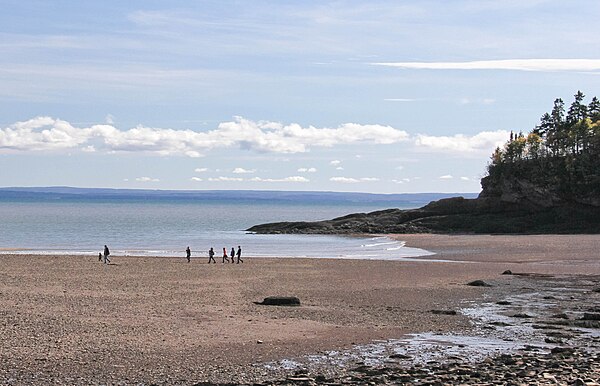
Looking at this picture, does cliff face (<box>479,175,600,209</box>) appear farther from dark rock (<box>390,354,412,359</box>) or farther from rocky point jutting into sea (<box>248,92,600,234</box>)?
dark rock (<box>390,354,412,359</box>)

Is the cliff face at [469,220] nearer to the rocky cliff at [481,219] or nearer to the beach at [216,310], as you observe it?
the rocky cliff at [481,219]

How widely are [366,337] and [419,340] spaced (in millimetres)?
1387

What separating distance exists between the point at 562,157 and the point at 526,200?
21.9 feet

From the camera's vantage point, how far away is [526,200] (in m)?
92.0

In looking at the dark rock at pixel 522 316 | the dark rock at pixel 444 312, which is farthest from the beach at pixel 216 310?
the dark rock at pixel 522 316

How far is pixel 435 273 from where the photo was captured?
4184cm

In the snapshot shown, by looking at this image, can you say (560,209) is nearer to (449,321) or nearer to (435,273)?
(435,273)

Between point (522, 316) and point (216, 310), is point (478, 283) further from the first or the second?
point (216, 310)

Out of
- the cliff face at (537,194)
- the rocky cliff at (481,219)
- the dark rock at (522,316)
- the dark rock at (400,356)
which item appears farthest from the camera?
the cliff face at (537,194)

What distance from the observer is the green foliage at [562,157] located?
88.7m

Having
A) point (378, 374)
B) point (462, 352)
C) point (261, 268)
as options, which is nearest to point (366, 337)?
point (462, 352)

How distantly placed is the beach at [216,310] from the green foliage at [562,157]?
1616 inches

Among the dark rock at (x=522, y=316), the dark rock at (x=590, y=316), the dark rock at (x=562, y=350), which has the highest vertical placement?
the dark rock at (x=590, y=316)

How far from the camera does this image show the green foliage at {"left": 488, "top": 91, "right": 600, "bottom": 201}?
3492 inches
